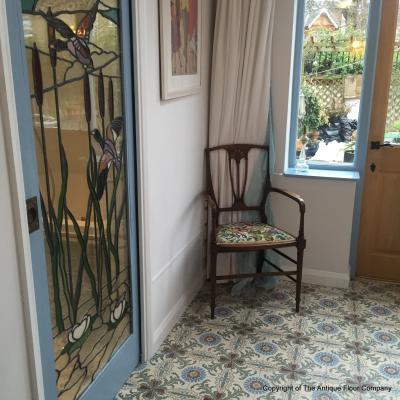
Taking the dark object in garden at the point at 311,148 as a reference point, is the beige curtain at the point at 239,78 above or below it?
above

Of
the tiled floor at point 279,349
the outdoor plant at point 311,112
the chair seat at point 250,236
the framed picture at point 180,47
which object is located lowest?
the tiled floor at point 279,349

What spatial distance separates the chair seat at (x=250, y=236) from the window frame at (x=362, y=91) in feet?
1.68

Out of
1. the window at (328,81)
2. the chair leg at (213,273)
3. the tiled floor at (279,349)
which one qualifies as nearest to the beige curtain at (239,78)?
the window at (328,81)

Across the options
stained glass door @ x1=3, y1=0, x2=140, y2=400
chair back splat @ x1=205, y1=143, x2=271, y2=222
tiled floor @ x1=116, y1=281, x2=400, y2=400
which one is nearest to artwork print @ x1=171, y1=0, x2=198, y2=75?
stained glass door @ x1=3, y1=0, x2=140, y2=400

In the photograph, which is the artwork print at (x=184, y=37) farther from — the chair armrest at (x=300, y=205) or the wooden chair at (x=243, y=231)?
the chair armrest at (x=300, y=205)

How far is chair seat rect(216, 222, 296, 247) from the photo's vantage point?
8.59 feet

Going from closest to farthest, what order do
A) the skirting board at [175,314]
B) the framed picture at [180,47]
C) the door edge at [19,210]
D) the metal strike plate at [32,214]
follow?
the door edge at [19,210], the metal strike plate at [32,214], the framed picture at [180,47], the skirting board at [175,314]

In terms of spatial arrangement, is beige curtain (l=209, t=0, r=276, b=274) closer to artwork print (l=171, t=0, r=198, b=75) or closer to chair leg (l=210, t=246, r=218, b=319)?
artwork print (l=171, t=0, r=198, b=75)

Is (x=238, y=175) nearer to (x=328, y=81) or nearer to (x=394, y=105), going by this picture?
(x=328, y=81)

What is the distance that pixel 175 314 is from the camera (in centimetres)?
261

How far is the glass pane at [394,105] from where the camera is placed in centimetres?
283

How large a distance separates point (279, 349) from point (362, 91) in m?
1.75

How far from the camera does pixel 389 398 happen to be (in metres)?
2.00

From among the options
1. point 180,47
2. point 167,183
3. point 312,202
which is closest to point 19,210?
point 167,183
